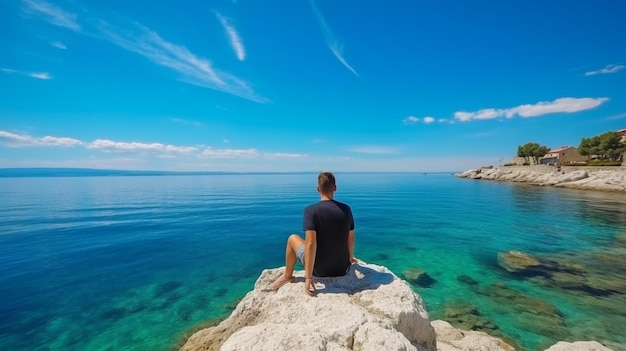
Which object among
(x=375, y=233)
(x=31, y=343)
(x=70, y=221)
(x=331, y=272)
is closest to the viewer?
(x=331, y=272)

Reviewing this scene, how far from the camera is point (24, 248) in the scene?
656 inches

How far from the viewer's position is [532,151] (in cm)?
9862

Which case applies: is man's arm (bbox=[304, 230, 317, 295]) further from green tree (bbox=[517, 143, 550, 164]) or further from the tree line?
green tree (bbox=[517, 143, 550, 164])

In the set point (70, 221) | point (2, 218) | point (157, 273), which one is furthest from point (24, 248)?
point (2, 218)

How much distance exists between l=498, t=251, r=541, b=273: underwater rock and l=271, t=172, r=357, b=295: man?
12.0 metres

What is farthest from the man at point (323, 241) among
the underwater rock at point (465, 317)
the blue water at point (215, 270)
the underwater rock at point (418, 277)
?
the underwater rock at point (418, 277)

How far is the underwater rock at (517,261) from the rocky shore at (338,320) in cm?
853

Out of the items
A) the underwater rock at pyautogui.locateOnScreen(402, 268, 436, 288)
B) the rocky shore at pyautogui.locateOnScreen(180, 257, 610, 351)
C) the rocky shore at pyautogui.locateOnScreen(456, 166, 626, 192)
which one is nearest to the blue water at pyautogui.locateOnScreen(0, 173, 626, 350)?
the underwater rock at pyautogui.locateOnScreen(402, 268, 436, 288)

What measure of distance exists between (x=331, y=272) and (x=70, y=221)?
30.7 m

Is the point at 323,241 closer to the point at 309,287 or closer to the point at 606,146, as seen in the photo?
the point at 309,287

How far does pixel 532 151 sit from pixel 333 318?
125918mm

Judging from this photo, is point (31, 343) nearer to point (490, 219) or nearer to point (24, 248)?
point (24, 248)

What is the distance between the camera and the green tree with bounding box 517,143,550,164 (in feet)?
315

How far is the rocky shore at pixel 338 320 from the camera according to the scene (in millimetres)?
3180
